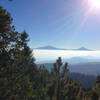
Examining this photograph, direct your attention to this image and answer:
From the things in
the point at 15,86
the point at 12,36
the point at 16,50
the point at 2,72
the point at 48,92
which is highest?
the point at 12,36

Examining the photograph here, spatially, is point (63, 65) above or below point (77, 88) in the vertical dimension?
above

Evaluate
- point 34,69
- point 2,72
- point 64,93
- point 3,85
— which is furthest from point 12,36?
point 34,69

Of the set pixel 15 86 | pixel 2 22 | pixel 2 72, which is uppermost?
pixel 2 22

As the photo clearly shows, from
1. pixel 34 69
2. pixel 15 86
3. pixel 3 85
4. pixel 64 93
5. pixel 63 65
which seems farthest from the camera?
pixel 34 69

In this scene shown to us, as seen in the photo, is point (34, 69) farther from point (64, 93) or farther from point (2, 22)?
point (2, 22)

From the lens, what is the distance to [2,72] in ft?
37.0

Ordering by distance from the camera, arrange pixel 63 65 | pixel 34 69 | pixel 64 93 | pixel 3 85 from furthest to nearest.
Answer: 1. pixel 34 69
2. pixel 63 65
3. pixel 64 93
4. pixel 3 85

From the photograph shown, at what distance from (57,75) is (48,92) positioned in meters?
4.00

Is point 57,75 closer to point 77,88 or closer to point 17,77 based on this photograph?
point 77,88

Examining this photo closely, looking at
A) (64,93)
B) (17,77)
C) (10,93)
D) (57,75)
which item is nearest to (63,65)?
(57,75)

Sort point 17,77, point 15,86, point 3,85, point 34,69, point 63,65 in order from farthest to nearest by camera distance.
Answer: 1. point 34,69
2. point 63,65
3. point 17,77
4. point 15,86
5. point 3,85

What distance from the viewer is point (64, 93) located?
741 inches

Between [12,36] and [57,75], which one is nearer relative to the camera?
[12,36]

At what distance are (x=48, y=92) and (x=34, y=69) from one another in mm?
11011
